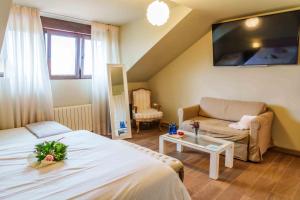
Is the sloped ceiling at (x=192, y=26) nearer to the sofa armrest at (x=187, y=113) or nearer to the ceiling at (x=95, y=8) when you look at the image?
the ceiling at (x=95, y=8)

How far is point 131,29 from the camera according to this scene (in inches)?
164

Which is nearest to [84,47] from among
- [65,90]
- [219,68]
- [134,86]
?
[65,90]

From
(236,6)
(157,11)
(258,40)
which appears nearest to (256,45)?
(258,40)

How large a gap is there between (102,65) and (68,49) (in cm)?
69

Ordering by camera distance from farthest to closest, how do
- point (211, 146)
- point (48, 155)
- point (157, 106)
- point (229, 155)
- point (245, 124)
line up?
point (157, 106)
point (245, 124)
point (229, 155)
point (211, 146)
point (48, 155)

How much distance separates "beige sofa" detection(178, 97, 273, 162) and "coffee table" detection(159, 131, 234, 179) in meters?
0.29

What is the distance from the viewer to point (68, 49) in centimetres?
388

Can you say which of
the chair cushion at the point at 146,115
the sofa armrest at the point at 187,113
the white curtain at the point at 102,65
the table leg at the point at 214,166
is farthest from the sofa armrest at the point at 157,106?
the table leg at the point at 214,166

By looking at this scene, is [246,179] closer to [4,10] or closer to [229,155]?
[229,155]

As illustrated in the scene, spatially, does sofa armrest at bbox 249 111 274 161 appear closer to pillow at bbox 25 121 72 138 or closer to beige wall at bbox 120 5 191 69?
beige wall at bbox 120 5 191 69

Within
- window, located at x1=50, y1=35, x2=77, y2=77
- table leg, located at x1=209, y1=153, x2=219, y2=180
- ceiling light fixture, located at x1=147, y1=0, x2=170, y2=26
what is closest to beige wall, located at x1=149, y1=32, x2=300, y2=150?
table leg, located at x1=209, y1=153, x2=219, y2=180

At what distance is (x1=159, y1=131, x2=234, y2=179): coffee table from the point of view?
2.49 meters

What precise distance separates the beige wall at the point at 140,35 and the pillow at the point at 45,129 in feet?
6.44

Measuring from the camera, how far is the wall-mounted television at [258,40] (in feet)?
9.77
